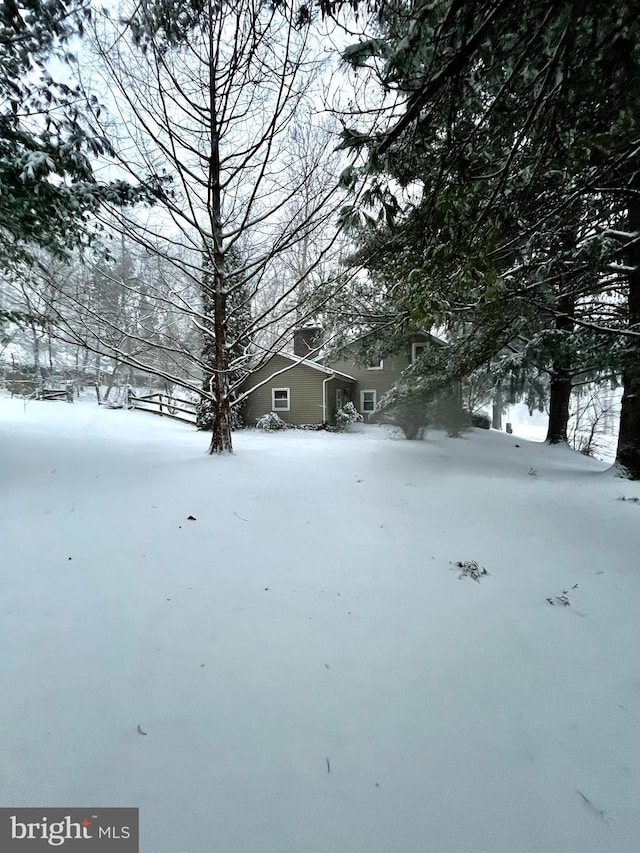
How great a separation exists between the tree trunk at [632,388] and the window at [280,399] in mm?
12730

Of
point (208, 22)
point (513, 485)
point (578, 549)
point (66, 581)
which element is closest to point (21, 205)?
point (208, 22)

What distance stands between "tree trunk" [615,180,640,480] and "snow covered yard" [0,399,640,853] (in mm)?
2712

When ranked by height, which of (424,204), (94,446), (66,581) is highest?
(424,204)

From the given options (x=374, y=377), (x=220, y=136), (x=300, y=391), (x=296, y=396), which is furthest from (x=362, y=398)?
(x=220, y=136)

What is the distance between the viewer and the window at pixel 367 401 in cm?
1941

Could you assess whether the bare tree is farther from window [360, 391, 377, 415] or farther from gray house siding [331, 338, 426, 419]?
window [360, 391, 377, 415]

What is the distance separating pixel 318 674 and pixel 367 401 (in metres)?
18.2

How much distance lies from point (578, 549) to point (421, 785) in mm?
2942

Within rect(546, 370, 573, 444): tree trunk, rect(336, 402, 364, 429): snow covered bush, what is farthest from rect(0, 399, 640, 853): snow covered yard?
rect(336, 402, 364, 429): snow covered bush

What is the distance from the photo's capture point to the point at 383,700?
1707 mm

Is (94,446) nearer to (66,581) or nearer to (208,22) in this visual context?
(66,581)

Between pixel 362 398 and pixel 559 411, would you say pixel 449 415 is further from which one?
pixel 362 398

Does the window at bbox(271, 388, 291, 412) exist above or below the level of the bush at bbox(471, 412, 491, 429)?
above

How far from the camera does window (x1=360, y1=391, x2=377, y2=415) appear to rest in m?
19.4
